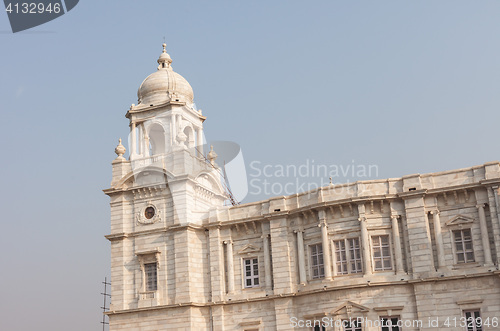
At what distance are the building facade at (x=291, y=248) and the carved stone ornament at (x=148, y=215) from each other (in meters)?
0.05

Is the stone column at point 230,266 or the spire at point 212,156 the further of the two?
the spire at point 212,156

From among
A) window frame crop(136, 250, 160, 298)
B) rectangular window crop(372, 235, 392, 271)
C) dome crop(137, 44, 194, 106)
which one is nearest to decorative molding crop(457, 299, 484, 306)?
rectangular window crop(372, 235, 392, 271)

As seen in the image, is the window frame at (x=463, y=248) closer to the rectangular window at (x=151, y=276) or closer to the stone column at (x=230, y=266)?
the stone column at (x=230, y=266)

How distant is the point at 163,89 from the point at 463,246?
61.9ft

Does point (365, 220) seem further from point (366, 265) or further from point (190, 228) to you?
point (190, 228)

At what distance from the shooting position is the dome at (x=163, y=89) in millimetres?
37469

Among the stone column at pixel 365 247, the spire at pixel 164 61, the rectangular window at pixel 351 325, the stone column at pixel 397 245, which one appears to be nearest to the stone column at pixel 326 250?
the stone column at pixel 365 247

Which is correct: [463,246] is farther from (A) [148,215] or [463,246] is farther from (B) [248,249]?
(A) [148,215]

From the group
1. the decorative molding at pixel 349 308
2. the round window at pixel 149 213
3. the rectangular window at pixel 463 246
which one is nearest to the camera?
the rectangular window at pixel 463 246

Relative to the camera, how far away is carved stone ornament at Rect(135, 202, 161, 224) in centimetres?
3422

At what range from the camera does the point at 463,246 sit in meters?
29.4

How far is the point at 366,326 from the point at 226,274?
791cm

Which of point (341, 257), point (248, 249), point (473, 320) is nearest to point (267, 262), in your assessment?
point (248, 249)

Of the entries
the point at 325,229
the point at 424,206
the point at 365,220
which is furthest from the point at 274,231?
the point at 424,206
